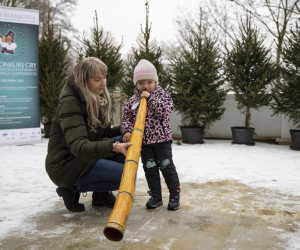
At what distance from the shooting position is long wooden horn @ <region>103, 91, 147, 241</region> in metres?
1.71

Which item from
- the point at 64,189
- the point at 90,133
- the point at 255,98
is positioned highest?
the point at 255,98

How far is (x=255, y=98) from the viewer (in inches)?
282

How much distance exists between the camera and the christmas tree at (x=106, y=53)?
8195 millimetres

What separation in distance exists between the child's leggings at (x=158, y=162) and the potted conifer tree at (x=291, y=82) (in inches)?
180

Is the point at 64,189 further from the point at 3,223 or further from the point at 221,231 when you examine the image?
the point at 221,231

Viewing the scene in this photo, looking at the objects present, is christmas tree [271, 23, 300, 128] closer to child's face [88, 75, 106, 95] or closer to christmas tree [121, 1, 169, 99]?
christmas tree [121, 1, 169, 99]

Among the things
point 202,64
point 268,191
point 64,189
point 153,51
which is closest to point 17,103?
point 153,51

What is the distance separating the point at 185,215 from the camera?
9.03 feet

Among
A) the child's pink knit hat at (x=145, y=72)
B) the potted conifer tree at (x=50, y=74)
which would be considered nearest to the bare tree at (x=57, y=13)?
the potted conifer tree at (x=50, y=74)

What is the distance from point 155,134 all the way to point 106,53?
5825mm

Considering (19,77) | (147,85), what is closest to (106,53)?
(19,77)

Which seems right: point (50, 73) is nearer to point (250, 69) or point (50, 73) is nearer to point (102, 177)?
point (250, 69)

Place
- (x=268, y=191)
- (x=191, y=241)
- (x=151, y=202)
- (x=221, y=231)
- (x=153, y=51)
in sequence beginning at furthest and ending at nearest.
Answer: (x=153, y=51), (x=268, y=191), (x=151, y=202), (x=221, y=231), (x=191, y=241)

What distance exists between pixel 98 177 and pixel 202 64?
17.6ft
